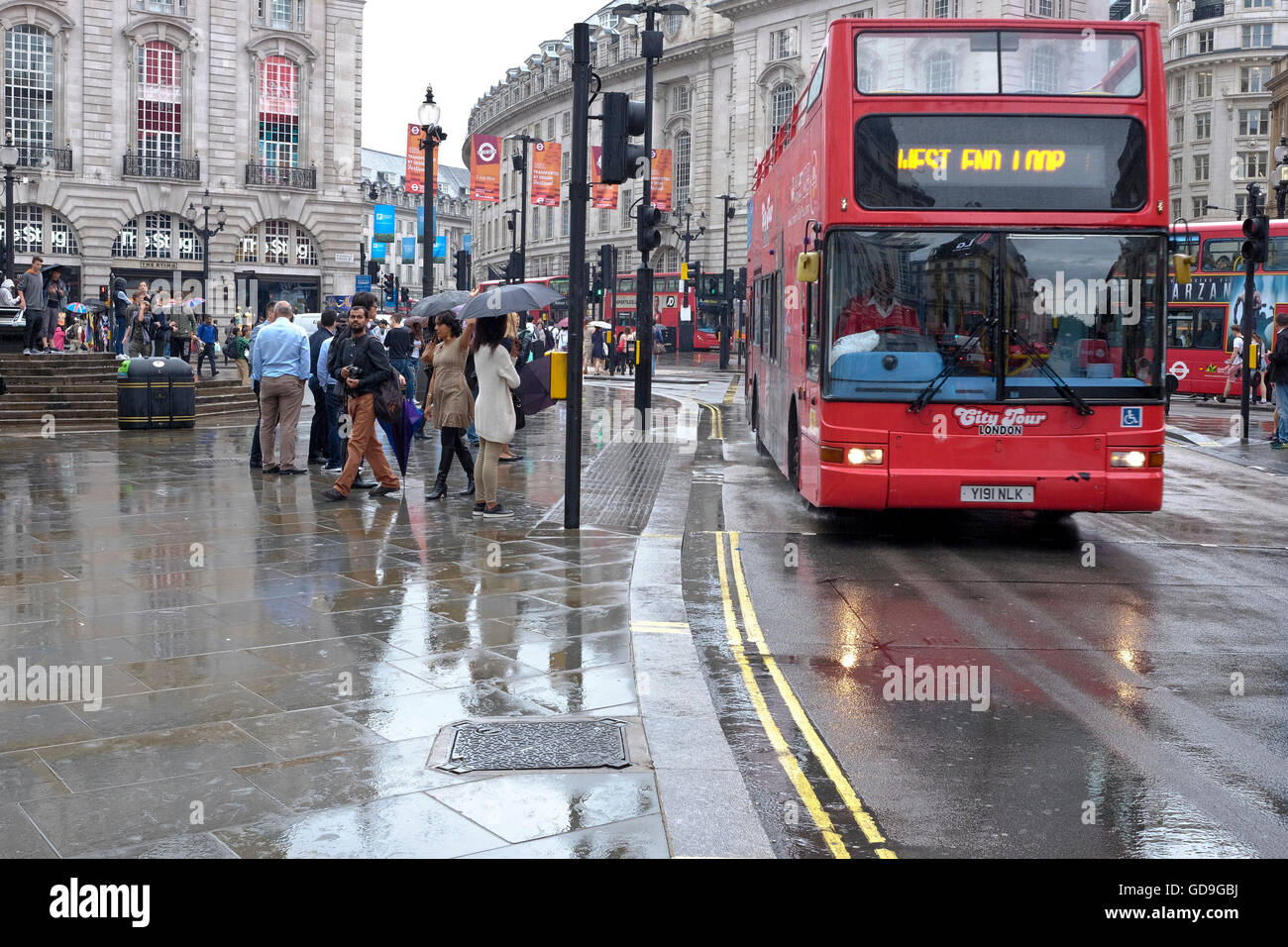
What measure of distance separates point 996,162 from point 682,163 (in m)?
73.7

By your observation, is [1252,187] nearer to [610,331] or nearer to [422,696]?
[610,331]

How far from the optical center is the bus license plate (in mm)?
10523

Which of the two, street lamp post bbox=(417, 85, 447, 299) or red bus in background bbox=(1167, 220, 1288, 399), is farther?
red bus in background bbox=(1167, 220, 1288, 399)

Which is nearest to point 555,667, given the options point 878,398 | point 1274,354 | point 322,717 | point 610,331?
point 322,717

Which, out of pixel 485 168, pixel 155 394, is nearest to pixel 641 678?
pixel 155 394

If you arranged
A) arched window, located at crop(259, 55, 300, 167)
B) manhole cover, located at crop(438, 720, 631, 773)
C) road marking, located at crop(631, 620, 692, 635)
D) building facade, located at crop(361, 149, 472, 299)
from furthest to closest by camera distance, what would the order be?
building facade, located at crop(361, 149, 472, 299), arched window, located at crop(259, 55, 300, 167), road marking, located at crop(631, 620, 692, 635), manhole cover, located at crop(438, 720, 631, 773)

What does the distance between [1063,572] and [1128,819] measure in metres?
5.32

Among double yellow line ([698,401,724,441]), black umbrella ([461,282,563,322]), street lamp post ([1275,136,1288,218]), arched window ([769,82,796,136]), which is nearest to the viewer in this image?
black umbrella ([461,282,563,322])

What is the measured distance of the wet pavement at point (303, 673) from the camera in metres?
4.64

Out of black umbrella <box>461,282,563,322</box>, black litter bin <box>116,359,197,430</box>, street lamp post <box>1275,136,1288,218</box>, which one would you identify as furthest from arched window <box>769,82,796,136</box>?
black umbrella <box>461,282,563,322</box>

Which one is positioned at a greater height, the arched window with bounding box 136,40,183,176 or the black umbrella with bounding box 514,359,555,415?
the arched window with bounding box 136,40,183,176

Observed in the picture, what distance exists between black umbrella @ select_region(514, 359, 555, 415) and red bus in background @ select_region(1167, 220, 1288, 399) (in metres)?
21.9

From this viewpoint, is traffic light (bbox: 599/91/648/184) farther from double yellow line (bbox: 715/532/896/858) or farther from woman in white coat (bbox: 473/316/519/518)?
double yellow line (bbox: 715/532/896/858)

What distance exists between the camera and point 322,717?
5.88 metres
